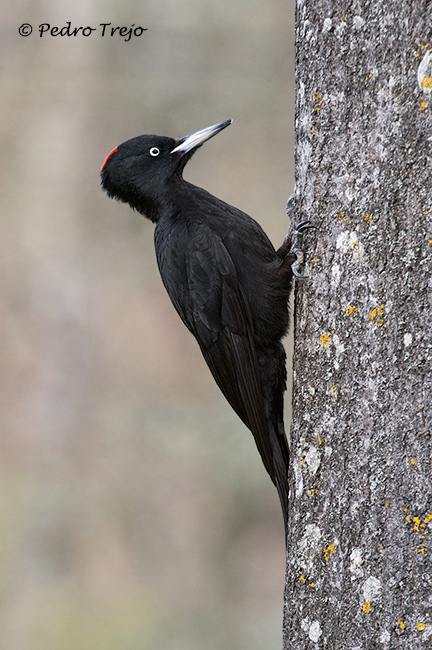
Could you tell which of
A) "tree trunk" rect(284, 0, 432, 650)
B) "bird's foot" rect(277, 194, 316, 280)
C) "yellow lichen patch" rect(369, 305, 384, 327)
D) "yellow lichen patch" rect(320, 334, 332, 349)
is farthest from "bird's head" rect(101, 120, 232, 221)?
"yellow lichen patch" rect(369, 305, 384, 327)

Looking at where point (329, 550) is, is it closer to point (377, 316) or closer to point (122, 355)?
point (377, 316)

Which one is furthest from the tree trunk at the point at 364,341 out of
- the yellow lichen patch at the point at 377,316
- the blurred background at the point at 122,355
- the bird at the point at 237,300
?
the blurred background at the point at 122,355

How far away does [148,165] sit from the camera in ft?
10.8

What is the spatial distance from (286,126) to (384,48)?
17.8ft

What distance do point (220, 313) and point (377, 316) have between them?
3.28ft

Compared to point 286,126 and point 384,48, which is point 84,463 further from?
point 384,48

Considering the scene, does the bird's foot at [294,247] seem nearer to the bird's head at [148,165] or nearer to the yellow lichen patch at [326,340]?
the yellow lichen patch at [326,340]

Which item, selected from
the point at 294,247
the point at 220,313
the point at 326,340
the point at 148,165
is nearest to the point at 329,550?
the point at 326,340

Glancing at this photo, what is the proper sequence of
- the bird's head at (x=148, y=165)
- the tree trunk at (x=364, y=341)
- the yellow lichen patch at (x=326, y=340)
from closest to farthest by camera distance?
the tree trunk at (x=364, y=341) → the yellow lichen patch at (x=326, y=340) → the bird's head at (x=148, y=165)

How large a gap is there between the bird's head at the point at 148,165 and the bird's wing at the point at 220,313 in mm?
425

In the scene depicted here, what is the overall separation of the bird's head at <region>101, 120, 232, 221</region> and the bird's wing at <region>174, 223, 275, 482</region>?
0.43m

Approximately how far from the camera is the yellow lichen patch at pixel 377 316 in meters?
1.93

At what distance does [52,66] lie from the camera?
7730 millimetres

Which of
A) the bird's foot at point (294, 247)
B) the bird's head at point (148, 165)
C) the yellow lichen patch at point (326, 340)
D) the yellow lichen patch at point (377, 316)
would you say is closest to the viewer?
the yellow lichen patch at point (377, 316)
